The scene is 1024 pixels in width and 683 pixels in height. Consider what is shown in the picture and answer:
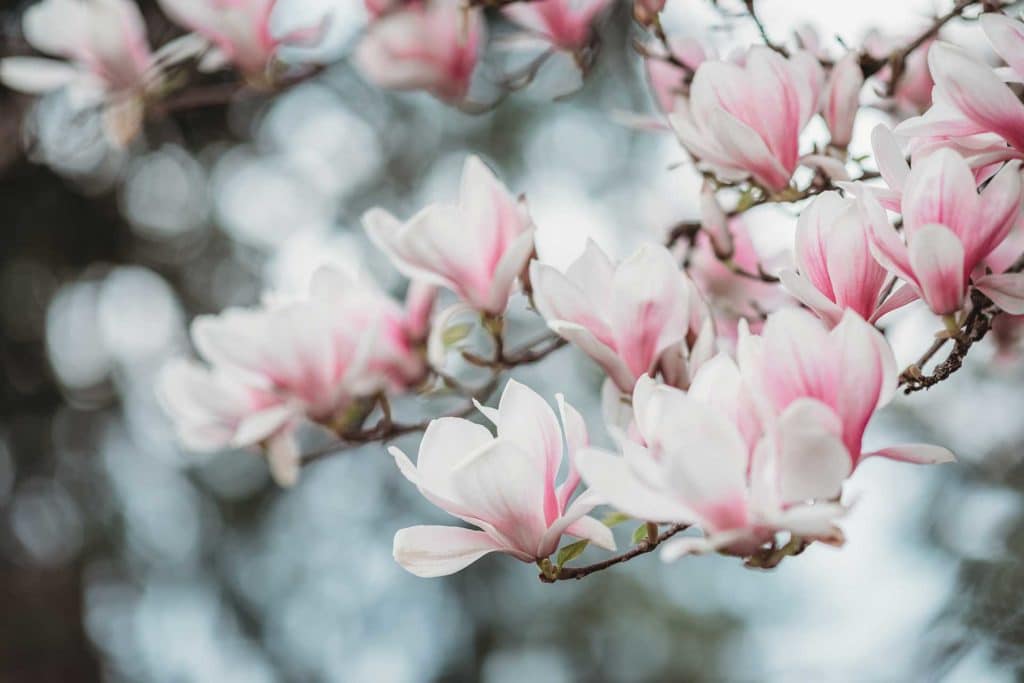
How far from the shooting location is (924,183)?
401 millimetres

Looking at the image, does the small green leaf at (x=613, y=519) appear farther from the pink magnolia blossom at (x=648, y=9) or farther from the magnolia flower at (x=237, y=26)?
the magnolia flower at (x=237, y=26)

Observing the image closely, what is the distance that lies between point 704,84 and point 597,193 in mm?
1750

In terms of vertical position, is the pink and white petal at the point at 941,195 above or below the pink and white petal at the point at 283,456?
above

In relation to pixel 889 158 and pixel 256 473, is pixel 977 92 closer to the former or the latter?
pixel 889 158

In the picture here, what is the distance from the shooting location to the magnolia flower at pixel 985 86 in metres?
0.41

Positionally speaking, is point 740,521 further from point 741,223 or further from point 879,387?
point 741,223

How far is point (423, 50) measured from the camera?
2.91 feet

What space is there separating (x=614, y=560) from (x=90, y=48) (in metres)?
0.62

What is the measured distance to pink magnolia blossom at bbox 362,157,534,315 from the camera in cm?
57

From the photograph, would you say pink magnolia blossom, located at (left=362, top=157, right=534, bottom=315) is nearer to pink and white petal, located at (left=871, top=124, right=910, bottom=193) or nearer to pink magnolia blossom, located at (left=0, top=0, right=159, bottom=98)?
pink and white petal, located at (left=871, top=124, right=910, bottom=193)

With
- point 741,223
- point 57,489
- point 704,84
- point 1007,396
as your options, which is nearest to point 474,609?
point 57,489

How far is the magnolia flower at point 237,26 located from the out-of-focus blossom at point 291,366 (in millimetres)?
224

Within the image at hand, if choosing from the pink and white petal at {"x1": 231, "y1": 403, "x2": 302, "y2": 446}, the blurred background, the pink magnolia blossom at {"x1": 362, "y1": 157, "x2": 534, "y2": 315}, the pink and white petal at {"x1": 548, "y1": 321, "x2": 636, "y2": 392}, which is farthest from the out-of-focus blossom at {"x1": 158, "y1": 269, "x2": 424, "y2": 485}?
the blurred background

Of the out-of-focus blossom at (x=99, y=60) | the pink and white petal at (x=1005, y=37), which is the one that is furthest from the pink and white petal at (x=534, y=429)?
the out-of-focus blossom at (x=99, y=60)
